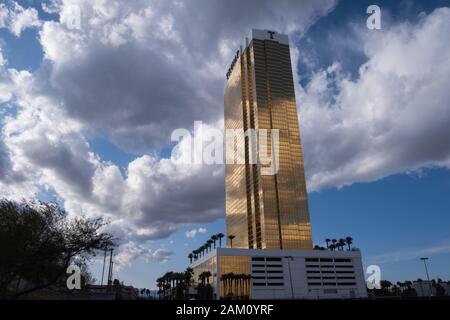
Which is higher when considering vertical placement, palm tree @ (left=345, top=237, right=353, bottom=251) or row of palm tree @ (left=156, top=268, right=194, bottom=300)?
palm tree @ (left=345, top=237, right=353, bottom=251)

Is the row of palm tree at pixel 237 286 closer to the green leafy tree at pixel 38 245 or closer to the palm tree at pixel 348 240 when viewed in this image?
the palm tree at pixel 348 240

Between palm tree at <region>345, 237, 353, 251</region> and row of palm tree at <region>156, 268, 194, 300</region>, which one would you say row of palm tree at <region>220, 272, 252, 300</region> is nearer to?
row of palm tree at <region>156, 268, 194, 300</region>

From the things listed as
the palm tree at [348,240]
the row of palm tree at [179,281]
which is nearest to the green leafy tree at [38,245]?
the row of palm tree at [179,281]

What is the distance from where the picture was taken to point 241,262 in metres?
159

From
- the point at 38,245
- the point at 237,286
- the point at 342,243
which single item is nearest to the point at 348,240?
the point at 342,243

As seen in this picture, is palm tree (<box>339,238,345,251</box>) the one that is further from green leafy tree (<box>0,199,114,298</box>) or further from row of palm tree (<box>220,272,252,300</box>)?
green leafy tree (<box>0,199,114,298</box>)

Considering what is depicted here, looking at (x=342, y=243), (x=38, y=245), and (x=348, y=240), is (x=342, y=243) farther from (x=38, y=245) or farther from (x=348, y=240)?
(x=38, y=245)

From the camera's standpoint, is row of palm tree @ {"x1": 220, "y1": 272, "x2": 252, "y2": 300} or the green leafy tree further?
row of palm tree @ {"x1": 220, "y1": 272, "x2": 252, "y2": 300}

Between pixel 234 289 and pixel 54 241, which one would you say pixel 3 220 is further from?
pixel 234 289

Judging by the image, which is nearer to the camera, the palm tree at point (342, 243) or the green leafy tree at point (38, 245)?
the green leafy tree at point (38, 245)

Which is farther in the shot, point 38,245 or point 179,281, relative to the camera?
point 179,281

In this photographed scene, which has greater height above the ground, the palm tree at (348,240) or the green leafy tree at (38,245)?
the palm tree at (348,240)

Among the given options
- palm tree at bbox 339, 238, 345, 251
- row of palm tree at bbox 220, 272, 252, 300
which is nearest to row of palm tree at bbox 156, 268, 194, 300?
row of palm tree at bbox 220, 272, 252, 300
